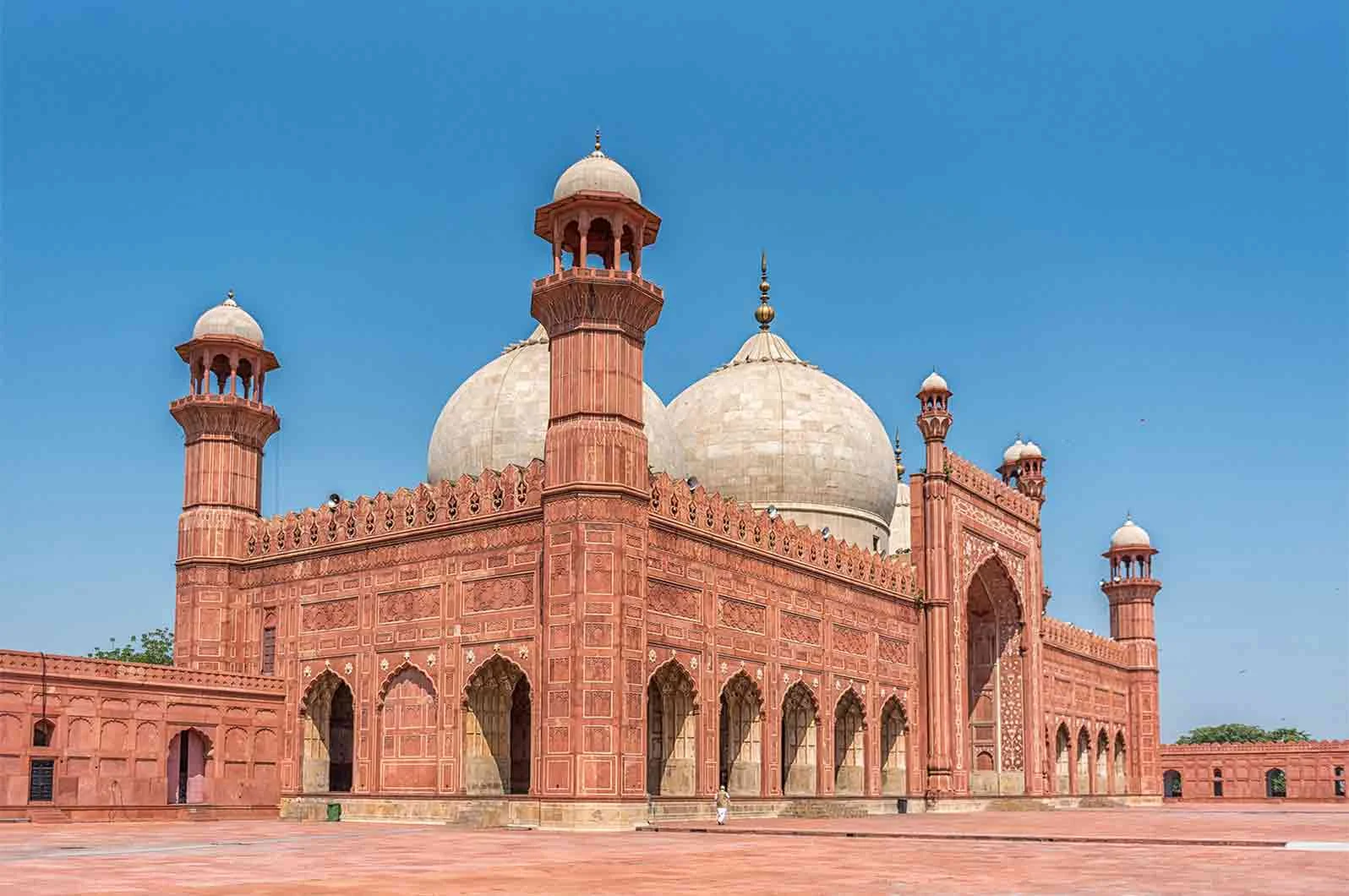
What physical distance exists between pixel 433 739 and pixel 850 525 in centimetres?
1449

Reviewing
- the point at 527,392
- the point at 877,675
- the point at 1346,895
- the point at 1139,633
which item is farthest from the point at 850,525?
the point at 1346,895

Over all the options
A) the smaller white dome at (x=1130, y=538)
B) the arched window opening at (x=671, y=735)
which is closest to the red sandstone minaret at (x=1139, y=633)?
the smaller white dome at (x=1130, y=538)

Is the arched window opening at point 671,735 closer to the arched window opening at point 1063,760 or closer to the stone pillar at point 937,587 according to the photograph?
the stone pillar at point 937,587

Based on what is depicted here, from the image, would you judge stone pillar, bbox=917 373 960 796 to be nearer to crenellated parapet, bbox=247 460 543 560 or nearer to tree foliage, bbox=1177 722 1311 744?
crenellated parapet, bbox=247 460 543 560

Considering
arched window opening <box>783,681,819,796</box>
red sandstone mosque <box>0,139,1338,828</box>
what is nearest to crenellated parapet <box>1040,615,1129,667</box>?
red sandstone mosque <box>0,139,1338,828</box>

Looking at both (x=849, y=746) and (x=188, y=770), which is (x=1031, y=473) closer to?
(x=849, y=746)

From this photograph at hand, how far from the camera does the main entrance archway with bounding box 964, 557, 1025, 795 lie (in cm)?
3925

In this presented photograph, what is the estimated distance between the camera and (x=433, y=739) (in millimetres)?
25328

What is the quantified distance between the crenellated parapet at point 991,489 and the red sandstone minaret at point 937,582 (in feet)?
1.59

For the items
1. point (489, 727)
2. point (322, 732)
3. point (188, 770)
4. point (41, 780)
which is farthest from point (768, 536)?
point (41, 780)

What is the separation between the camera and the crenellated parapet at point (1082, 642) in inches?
1699

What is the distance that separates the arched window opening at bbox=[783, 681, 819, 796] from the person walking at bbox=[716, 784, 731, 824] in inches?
112

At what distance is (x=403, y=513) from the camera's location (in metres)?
26.7

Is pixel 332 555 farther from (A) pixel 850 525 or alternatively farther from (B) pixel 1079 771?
(B) pixel 1079 771
